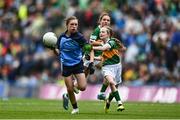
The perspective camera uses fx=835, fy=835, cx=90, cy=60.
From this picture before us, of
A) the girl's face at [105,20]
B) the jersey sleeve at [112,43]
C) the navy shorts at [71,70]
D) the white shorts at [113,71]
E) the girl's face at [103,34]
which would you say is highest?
the girl's face at [105,20]

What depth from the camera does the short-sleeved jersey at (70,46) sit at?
68.5 ft

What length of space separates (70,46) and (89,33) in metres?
15.2

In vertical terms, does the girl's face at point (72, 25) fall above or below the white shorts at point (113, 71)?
above

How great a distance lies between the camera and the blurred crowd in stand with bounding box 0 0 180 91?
32.4 metres

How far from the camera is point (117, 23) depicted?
35.6 metres

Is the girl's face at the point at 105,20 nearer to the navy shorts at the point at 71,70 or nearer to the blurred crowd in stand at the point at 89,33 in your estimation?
the navy shorts at the point at 71,70

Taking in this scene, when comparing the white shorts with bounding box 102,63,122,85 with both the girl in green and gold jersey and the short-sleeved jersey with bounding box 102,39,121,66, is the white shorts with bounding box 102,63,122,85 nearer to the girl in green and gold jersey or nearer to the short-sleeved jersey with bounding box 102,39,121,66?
the girl in green and gold jersey

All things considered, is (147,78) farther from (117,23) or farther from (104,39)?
(104,39)

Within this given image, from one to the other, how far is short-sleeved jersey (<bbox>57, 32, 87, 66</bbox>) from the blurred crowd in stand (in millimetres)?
10680

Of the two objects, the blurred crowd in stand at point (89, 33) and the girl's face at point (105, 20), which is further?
the blurred crowd in stand at point (89, 33)

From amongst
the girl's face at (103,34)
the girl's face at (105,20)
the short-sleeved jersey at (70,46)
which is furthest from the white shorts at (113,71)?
the short-sleeved jersey at (70,46)

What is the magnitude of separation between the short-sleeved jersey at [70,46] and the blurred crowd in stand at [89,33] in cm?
1068

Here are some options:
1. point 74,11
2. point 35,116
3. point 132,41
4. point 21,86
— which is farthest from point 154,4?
point 35,116

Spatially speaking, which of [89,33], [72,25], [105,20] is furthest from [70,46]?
[89,33]
